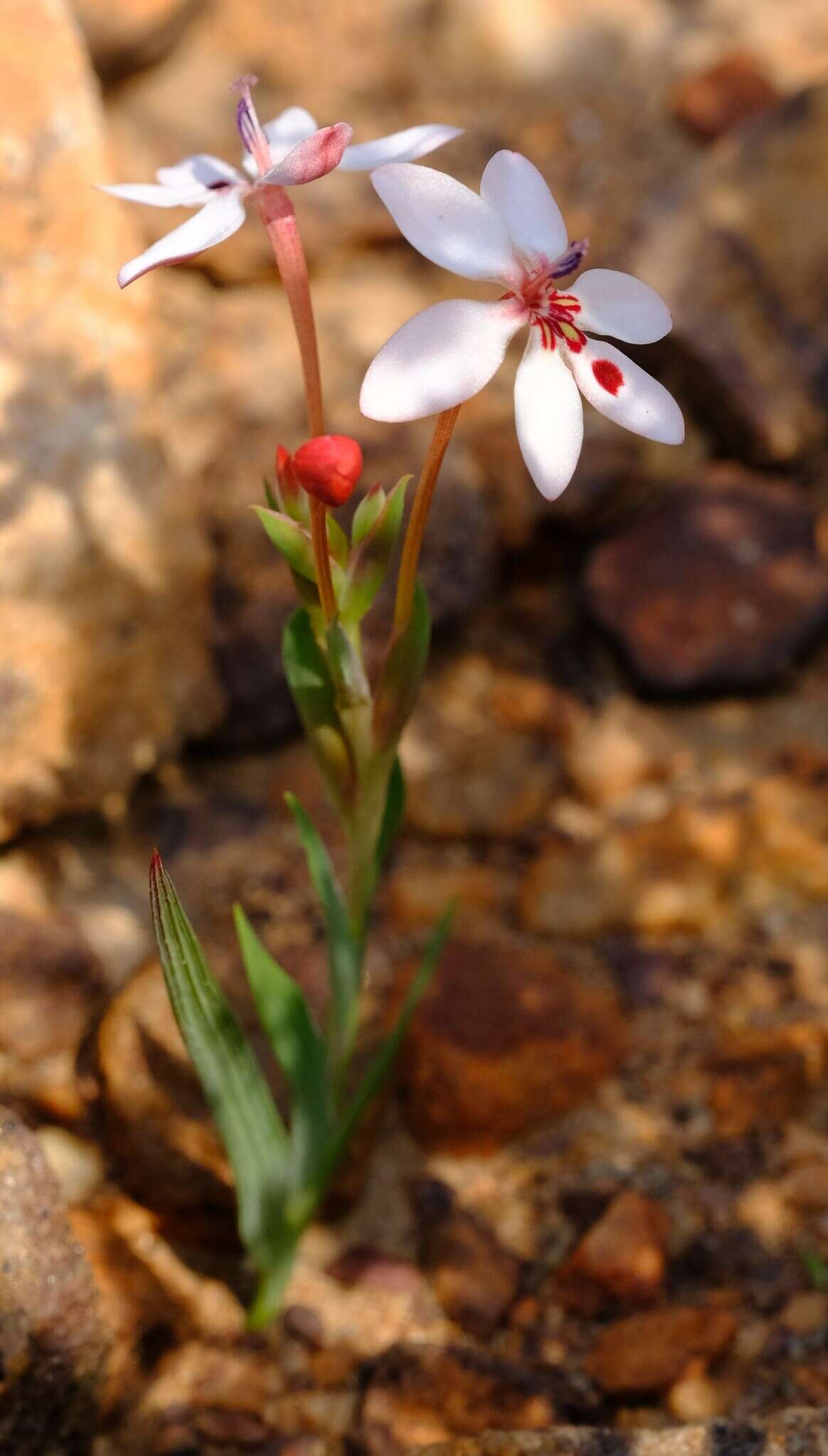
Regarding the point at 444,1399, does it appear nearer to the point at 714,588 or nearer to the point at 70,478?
the point at 70,478

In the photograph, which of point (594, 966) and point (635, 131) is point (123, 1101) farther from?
point (635, 131)

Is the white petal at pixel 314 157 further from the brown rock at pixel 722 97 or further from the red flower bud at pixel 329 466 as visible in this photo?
the brown rock at pixel 722 97

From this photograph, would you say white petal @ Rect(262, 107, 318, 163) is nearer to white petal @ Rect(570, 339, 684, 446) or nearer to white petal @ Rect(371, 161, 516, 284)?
white petal @ Rect(371, 161, 516, 284)

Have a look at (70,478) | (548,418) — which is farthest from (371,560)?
(70,478)

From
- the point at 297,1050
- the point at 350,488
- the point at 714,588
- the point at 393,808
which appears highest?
the point at 350,488

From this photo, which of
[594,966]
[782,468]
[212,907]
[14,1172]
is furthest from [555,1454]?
[782,468]

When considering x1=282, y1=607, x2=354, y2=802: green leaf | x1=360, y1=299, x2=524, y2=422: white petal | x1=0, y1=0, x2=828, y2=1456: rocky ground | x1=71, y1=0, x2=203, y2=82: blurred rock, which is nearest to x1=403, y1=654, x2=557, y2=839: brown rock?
x1=0, y1=0, x2=828, y2=1456: rocky ground
